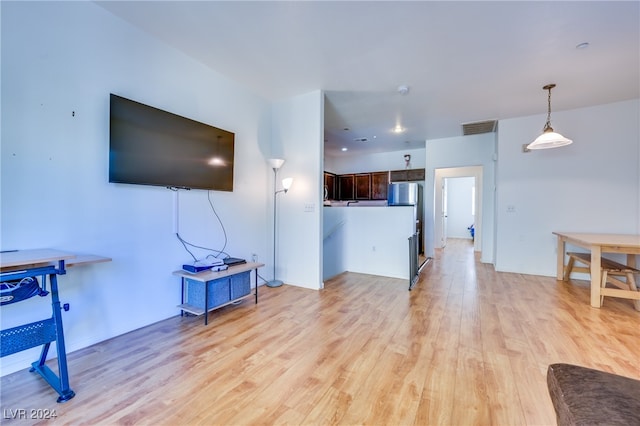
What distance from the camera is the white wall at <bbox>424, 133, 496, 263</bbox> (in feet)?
18.4

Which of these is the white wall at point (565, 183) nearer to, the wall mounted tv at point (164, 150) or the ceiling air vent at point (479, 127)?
the ceiling air vent at point (479, 127)

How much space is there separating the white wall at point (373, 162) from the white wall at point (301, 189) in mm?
4271

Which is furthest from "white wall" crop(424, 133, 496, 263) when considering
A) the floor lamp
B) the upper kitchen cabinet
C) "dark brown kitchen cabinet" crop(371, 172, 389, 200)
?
the floor lamp

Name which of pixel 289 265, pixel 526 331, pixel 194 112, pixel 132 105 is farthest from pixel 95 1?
pixel 526 331

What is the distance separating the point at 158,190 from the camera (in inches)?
103

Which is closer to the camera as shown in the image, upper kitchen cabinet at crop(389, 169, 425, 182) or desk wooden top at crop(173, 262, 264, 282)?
desk wooden top at crop(173, 262, 264, 282)

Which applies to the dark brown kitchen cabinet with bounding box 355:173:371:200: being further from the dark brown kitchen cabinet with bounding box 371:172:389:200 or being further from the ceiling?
the ceiling

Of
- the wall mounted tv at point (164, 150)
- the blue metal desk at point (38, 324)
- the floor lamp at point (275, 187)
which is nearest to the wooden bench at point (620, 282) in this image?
the floor lamp at point (275, 187)

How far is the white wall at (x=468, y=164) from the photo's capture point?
559 centimetres

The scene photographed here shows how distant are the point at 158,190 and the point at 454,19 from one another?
10.6 feet

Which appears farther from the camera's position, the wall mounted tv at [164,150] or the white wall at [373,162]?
the white wall at [373,162]

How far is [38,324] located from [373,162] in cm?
742

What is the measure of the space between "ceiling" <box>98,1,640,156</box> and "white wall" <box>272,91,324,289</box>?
0.27m

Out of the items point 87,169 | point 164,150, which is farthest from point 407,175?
point 87,169
